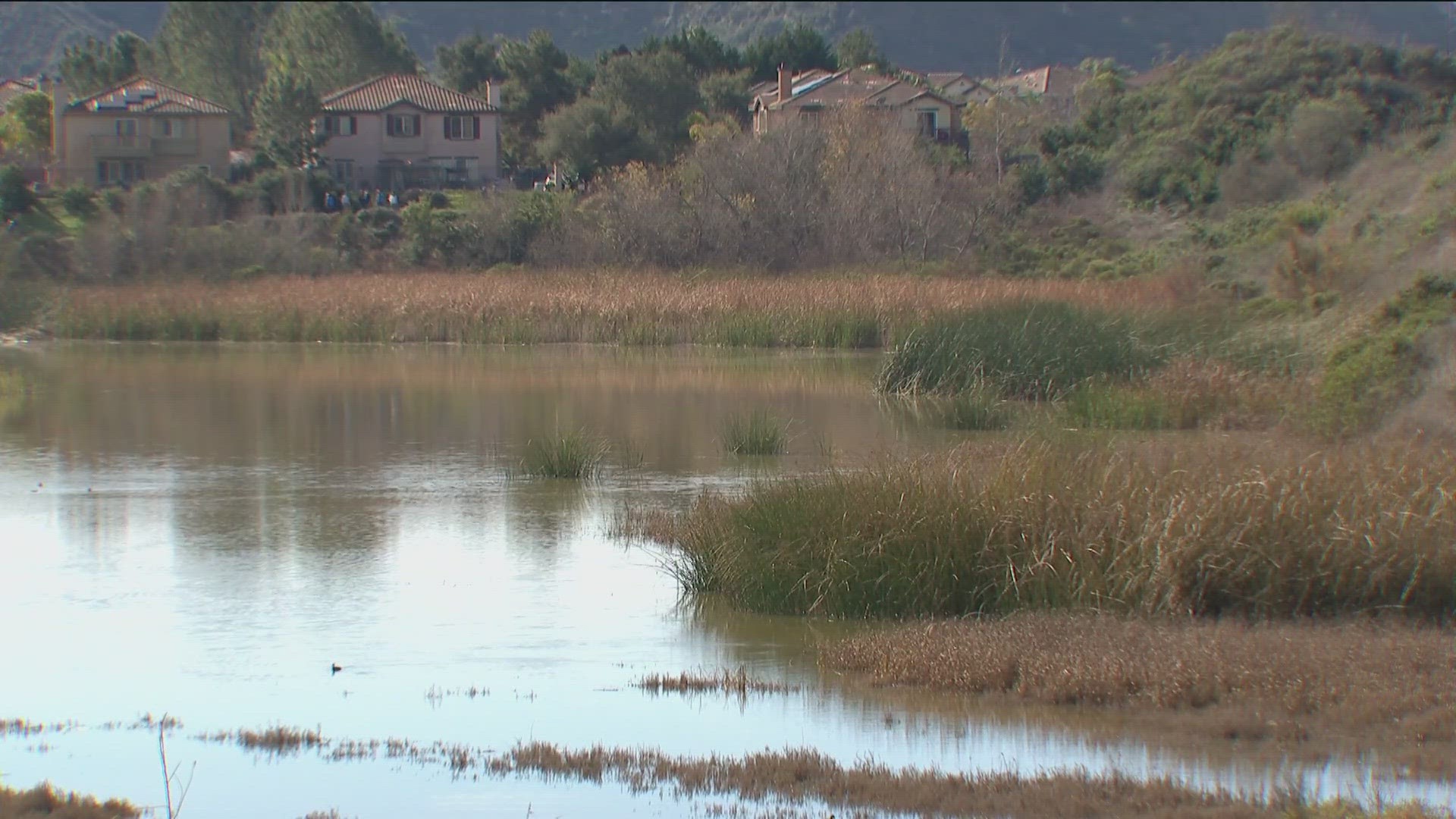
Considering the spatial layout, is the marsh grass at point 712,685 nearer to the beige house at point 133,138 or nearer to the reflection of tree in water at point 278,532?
the reflection of tree in water at point 278,532

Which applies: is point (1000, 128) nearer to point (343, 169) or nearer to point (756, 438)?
point (343, 169)

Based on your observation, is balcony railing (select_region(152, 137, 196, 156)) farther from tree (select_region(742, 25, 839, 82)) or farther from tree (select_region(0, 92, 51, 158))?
tree (select_region(742, 25, 839, 82))

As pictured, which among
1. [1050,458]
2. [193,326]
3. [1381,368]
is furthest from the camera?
[193,326]

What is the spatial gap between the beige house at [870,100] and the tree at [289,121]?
705 inches

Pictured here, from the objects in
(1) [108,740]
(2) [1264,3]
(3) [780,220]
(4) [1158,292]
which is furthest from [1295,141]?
(2) [1264,3]

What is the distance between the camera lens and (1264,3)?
5305 inches

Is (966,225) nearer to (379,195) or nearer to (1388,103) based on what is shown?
(1388,103)

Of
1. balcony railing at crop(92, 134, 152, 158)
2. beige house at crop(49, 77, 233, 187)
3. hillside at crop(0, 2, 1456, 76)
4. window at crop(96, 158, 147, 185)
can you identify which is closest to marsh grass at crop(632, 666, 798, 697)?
beige house at crop(49, 77, 233, 187)

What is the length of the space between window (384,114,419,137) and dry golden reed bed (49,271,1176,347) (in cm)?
3020

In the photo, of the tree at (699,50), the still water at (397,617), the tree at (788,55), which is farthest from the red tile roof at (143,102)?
the still water at (397,617)

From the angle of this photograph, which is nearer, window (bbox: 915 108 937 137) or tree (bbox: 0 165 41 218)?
tree (bbox: 0 165 41 218)

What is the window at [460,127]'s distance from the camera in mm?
70000

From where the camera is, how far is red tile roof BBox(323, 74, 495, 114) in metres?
69.8

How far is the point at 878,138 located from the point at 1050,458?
143ft
